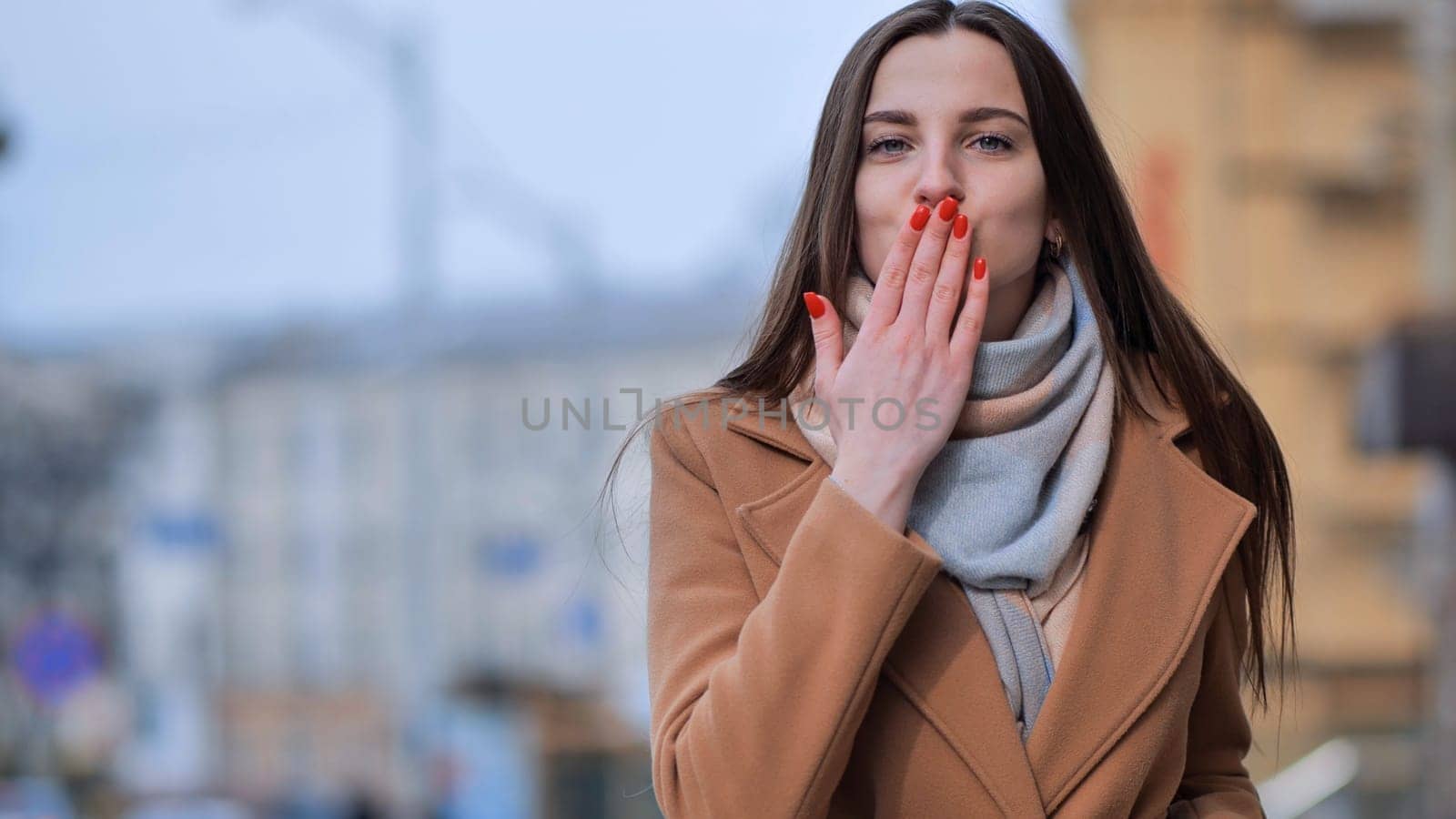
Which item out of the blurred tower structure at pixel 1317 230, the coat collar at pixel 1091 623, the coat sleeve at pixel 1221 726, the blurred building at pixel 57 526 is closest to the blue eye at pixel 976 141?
the coat collar at pixel 1091 623

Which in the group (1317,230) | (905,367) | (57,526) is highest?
(1317,230)

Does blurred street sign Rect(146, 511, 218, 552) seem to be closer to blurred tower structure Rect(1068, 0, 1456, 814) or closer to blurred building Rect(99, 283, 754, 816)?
blurred building Rect(99, 283, 754, 816)

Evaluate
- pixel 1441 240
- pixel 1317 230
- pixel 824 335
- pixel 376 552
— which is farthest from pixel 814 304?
pixel 376 552

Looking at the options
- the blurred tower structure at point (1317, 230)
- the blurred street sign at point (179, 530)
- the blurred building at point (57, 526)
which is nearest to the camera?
the blurred tower structure at point (1317, 230)

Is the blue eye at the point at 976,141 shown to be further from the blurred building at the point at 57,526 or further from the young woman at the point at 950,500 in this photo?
the blurred building at the point at 57,526

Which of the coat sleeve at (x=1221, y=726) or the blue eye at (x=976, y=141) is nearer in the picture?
the blue eye at (x=976, y=141)

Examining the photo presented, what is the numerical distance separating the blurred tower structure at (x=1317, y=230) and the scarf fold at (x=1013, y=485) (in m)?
13.4

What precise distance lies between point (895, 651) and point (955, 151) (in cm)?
51

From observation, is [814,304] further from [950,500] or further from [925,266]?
[950,500]

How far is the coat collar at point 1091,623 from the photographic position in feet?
5.59

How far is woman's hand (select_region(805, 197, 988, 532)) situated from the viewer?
5.46 ft

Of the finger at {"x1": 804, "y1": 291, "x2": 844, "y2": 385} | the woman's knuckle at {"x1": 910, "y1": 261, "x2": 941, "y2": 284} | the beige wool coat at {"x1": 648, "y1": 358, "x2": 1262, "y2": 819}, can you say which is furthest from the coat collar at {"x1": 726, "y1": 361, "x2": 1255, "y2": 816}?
the woman's knuckle at {"x1": 910, "y1": 261, "x2": 941, "y2": 284}

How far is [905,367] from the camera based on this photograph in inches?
65.9

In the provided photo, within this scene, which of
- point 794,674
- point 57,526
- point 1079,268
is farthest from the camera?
point 57,526
